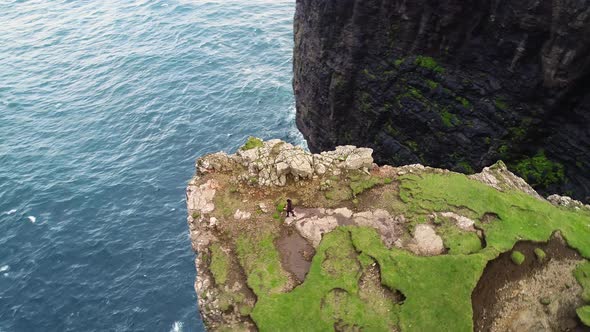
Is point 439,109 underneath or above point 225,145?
above

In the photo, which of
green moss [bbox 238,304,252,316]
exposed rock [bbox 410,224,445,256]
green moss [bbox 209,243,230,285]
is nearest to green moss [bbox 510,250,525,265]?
exposed rock [bbox 410,224,445,256]

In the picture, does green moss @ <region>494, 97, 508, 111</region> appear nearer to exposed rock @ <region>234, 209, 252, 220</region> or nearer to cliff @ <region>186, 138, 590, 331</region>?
cliff @ <region>186, 138, 590, 331</region>

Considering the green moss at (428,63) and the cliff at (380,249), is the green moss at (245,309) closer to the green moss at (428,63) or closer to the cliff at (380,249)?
the cliff at (380,249)

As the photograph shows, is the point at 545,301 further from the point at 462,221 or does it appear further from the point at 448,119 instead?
the point at 448,119

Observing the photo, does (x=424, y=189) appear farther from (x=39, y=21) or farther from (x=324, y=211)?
(x=39, y=21)

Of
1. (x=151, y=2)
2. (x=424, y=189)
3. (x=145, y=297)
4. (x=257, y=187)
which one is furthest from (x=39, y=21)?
(x=424, y=189)

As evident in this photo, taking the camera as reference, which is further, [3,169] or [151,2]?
[151,2]

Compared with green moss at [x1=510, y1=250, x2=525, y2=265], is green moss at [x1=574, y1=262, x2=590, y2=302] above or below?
below

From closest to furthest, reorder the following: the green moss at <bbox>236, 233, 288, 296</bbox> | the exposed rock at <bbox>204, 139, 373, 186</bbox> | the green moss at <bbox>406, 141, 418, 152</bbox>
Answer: the green moss at <bbox>236, 233, 288, 296</bbox>
the exposed rock at <bbox>204, 139, 373, 186</bbox>
the green moss at <bbox>406, 141, 418, 152</bbox>
